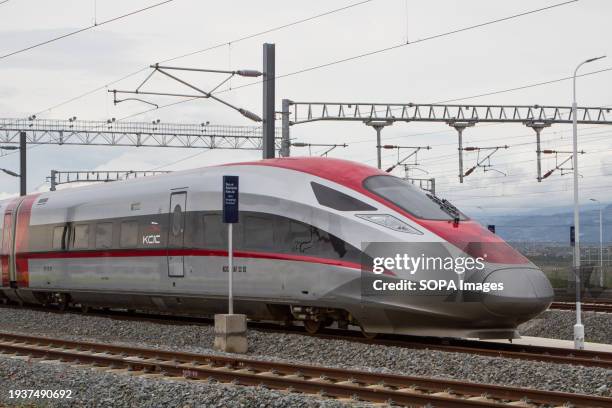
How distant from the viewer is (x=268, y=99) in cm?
2553

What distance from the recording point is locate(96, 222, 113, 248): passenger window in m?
23.5

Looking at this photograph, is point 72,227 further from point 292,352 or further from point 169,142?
point 169,142

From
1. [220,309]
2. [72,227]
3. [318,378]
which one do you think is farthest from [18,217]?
[318,378]

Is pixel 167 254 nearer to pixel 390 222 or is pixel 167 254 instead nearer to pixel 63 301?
pixel 390 222

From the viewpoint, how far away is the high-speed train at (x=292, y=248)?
16.0 metres

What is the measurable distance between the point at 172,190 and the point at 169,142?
36.9 metres

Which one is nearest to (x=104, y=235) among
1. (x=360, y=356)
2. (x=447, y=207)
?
(x=447, y=207)

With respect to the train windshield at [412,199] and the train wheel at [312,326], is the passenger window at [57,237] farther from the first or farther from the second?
the train windshield at [412,199]

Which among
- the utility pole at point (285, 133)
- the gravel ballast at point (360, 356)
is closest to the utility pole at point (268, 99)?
the utility pole at point (285, 133)

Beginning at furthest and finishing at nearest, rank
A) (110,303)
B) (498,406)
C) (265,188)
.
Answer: (110,303), (265,188), (498,406)

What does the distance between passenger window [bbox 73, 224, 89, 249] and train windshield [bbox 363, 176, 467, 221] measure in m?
10.3

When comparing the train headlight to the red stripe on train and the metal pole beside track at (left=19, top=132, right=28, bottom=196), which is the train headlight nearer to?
the red stripe on train

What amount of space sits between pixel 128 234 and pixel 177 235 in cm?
258

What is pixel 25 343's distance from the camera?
1911cm
